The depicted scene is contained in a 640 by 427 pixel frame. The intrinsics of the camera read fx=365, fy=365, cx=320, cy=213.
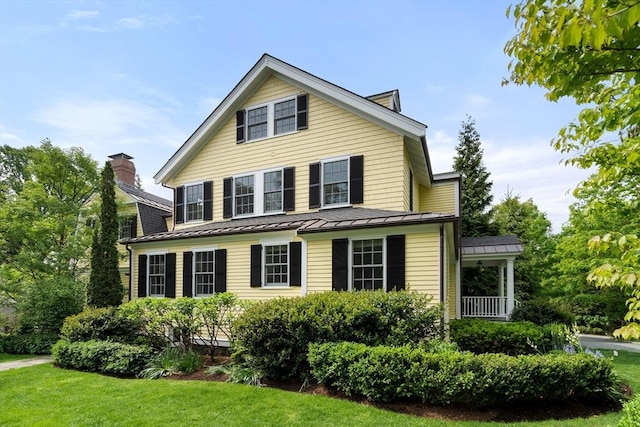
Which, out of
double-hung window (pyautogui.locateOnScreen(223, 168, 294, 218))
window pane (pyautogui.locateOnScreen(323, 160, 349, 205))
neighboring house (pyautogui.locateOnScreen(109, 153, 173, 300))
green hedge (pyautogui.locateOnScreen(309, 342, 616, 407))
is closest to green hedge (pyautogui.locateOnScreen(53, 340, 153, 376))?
green hedge (pyautogui.locateOnScreen(309, 342, 616, 407))

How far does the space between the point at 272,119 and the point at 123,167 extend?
1115 centimetres

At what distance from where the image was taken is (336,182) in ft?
41.4

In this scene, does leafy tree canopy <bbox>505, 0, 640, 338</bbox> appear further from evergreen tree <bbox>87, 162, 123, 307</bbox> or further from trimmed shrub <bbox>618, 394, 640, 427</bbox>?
evergreen tree <bbox>87, 162, 123, 307</bbox>

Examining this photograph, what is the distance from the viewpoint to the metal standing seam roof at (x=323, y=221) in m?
9.45

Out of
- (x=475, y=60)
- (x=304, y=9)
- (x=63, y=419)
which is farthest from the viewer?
(x=304, y=9)

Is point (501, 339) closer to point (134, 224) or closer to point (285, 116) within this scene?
point (285, 116)

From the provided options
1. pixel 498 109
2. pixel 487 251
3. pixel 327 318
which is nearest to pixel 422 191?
pixel 487 251

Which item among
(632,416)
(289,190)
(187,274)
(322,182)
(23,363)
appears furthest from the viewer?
(289,190)

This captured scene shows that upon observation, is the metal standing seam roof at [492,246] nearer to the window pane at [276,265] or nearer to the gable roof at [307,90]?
the gable roof at [307,90]

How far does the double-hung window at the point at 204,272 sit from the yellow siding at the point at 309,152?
2155 millimetres

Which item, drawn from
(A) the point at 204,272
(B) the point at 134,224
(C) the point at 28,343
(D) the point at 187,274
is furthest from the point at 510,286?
(C) the point at 28,343

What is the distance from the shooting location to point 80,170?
15.2m

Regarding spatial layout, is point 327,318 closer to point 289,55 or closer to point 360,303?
point 360,303

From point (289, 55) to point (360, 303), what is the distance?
10192mm
